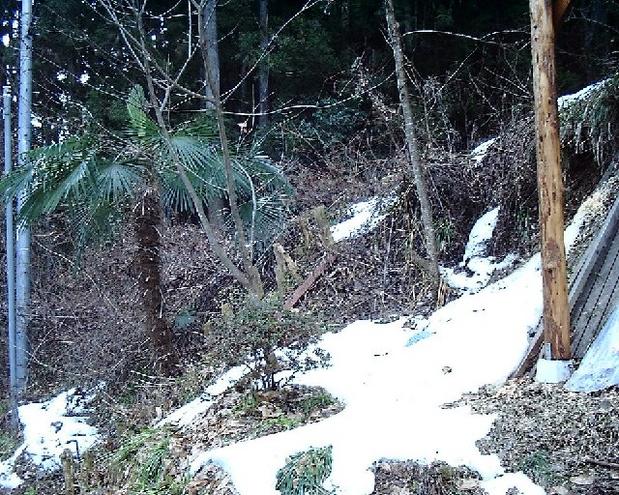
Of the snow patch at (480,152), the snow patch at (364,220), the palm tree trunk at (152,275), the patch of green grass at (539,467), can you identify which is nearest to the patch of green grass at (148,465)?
the palm tree trunk at (152,275)

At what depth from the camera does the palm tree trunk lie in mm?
6867

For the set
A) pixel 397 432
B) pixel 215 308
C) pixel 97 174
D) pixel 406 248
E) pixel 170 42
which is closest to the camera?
pixel 397 432

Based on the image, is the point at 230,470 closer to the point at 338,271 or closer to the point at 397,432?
the point at 397,432

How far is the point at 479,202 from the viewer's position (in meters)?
8.48

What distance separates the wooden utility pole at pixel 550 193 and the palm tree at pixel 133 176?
104 inches

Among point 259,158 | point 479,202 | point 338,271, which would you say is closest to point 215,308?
point 338,271

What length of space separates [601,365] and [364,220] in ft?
18.2

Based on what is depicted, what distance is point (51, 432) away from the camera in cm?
842

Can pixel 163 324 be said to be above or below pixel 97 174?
below

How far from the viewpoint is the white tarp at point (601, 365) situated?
4055mm

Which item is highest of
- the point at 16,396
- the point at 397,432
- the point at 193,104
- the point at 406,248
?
the point at 193,104

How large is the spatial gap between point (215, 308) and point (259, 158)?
3.47 metres

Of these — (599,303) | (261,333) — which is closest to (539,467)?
(599,303)

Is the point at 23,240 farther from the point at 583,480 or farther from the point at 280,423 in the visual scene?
the point at 583,480
